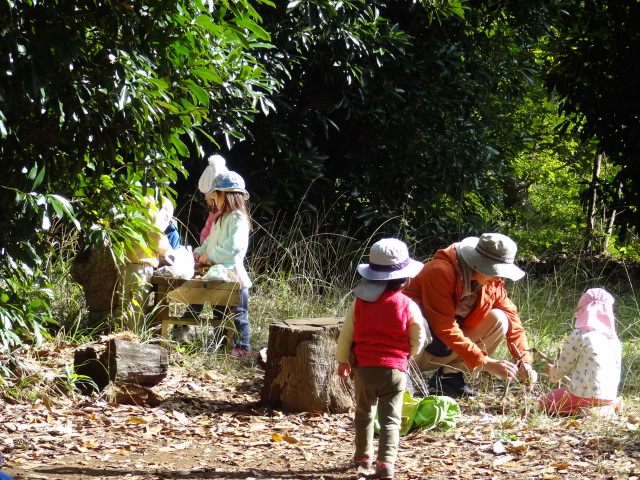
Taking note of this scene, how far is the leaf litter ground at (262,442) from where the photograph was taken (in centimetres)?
448

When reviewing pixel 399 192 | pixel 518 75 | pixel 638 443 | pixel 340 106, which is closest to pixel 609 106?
pixel 518 75

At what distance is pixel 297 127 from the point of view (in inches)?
378

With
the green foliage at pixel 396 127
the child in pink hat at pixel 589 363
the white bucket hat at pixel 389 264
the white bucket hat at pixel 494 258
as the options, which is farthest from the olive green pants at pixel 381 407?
the green foliage at pixel 396 127

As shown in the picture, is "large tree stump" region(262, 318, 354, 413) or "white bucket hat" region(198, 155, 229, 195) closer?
"large tree stump" region(262, 318, 354, 413)

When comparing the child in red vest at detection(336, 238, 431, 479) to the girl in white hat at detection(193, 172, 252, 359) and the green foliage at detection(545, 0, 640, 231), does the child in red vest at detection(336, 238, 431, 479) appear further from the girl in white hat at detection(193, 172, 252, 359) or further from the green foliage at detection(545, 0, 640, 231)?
the green foliage at detection(545, 0, 640, 231)

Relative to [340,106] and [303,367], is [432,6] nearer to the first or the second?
[340,106]

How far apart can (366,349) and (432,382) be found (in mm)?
1947

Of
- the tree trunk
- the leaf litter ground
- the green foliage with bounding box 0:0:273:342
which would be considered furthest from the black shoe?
the tree trunk

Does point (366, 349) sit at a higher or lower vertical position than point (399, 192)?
lower

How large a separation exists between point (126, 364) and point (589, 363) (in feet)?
10.1

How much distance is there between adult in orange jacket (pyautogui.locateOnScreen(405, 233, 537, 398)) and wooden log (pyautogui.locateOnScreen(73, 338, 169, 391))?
1826 mm

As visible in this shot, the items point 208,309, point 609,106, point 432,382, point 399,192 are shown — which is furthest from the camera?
point 609,106

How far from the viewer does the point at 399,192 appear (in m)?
10.2

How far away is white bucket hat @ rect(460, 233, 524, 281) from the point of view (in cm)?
543
